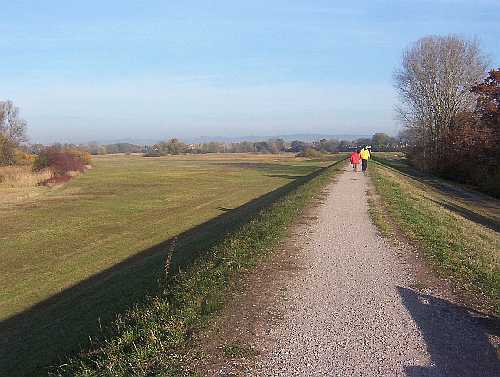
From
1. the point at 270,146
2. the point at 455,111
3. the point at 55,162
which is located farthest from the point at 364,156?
the point at 270,146

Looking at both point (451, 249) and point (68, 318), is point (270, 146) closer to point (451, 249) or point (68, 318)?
point (451, 249)

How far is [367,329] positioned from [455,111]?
145 ft

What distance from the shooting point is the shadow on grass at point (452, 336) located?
4868mm

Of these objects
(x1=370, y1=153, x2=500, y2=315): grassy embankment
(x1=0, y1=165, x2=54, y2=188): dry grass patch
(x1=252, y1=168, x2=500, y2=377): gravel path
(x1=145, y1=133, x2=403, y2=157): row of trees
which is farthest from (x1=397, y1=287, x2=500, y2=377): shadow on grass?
(x1=145, y1=133, x2=403, y2=157): row of trees

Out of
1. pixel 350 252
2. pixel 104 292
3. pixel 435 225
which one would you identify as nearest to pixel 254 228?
pixel 350 252

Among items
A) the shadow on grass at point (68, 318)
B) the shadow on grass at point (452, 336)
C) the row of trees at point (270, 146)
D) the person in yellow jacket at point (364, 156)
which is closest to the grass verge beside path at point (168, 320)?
the shadow on grass at point (68, 318)

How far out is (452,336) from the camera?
5.65m

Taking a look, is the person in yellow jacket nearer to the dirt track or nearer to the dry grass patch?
the dirt track

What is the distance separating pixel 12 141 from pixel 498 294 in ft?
198

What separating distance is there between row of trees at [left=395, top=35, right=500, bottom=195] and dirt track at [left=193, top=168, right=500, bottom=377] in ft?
101

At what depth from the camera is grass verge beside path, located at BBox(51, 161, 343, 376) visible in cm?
503

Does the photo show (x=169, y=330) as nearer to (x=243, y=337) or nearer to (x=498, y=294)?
Result: (x=243, y=337)

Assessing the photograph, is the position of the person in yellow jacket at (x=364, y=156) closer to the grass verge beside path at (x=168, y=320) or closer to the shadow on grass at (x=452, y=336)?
the grass verge beside path at (x=168, y=320)

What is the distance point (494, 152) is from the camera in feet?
119
